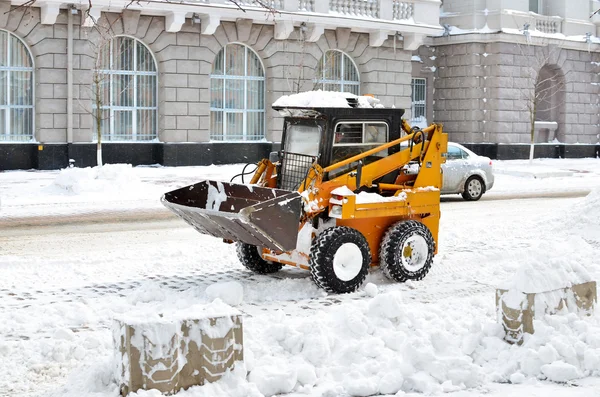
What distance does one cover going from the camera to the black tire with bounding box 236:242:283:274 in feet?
39.3

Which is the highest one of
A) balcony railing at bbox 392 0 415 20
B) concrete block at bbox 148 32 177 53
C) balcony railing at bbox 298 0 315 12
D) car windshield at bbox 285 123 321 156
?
balcony railing at bbox 392 0 415 20

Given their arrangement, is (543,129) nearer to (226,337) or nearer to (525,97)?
(525,97)

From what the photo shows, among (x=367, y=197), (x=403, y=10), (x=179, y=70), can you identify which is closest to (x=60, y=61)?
(x=179, y=70)

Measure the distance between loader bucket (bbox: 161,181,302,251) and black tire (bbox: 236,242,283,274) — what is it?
1.90 feet

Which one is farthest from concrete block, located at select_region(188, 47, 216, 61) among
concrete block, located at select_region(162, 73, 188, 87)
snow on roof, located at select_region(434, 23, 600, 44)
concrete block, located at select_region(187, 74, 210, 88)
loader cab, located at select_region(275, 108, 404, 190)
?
loader cab, located at select_region(275, 108, 404, 190)

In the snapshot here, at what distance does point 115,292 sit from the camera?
10734 mm

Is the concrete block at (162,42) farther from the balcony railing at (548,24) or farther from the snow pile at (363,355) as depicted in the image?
the snow pile at (363,355)

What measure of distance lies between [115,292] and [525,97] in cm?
3036

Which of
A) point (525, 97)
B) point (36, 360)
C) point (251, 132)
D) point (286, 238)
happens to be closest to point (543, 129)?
point (525, 97)

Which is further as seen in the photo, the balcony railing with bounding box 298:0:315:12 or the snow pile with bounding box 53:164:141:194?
the balcony railing with bounding box 298:0:315:12

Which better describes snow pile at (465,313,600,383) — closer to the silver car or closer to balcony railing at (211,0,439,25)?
the silver car

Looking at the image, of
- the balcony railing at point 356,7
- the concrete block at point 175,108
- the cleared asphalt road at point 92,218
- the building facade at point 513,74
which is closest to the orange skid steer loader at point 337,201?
the cleared asphalt road at point 92,218

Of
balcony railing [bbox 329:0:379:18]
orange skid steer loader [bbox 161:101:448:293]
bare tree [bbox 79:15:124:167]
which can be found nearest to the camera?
orange skid steer loader [bbox 161:101:448:293]

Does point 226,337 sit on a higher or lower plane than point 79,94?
lower
